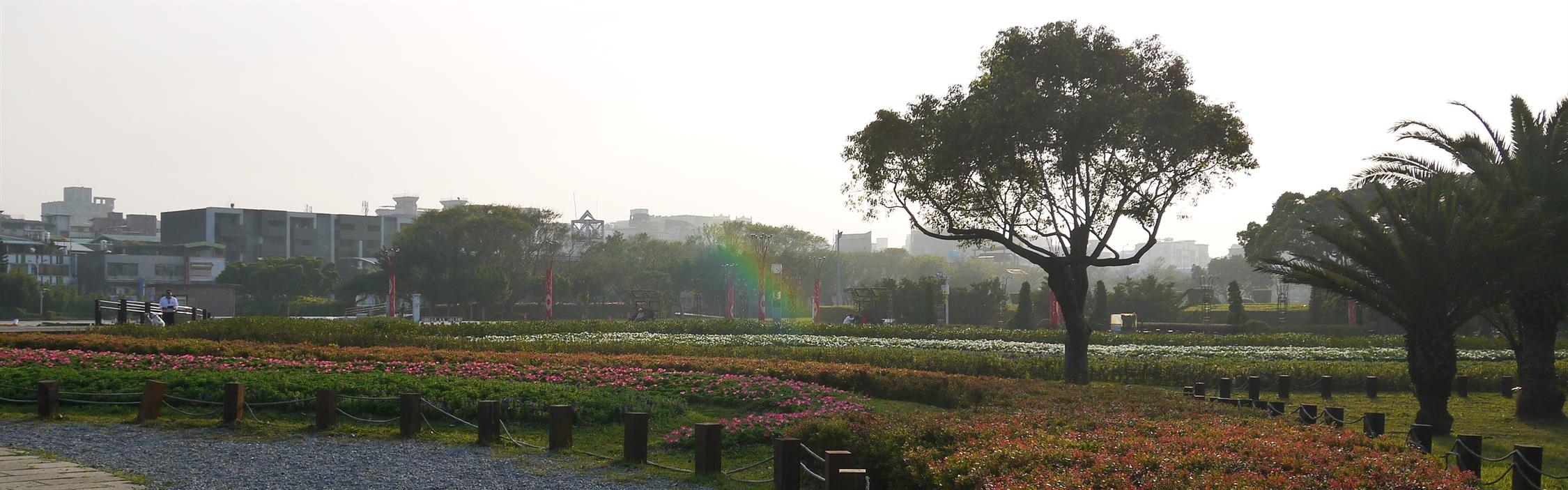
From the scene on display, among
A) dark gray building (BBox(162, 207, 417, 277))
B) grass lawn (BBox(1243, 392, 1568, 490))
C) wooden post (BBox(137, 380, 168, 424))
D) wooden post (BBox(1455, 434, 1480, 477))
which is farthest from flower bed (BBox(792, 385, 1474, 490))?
dark gray building (BBox(162, 207, 417, 277))

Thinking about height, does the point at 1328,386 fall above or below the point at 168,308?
below

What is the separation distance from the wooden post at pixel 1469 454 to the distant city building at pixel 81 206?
16114 centimetres

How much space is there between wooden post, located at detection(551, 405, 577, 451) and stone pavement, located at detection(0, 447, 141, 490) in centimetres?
317

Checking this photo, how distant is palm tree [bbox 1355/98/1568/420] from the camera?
14031 mm

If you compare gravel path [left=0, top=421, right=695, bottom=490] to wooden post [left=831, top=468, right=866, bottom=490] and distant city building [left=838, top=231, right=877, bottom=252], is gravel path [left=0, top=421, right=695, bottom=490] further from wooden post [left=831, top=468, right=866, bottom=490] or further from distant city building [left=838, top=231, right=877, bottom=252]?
distant city building [left=838, top=231, right=877, bottom=252]

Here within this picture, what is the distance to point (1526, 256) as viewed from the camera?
1277cm

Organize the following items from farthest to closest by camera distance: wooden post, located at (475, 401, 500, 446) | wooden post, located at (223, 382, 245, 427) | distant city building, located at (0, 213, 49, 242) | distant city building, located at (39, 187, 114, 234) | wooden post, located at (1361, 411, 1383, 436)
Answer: distant city building, located at (39, 187, 114, 234) < distant city building, located at (0, 213, 49, 242) < wooden post, located at (223, 382, 245, 427) < wooden post, located at (475, 401, 500, 446) < wooden post, located at (1361, 411, 1383, 436)

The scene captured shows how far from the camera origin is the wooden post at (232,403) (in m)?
11.0

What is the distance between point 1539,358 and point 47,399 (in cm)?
1764

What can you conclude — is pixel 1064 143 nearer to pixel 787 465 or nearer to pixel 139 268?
pixel 787 465

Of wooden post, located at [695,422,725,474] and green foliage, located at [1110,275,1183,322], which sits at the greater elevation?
green foliage, located at [1110,275,1183,322]

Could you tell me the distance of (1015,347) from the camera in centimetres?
2558

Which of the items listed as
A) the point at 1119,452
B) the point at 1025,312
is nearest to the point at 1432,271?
the point at 1119,452

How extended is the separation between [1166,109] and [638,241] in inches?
2373
